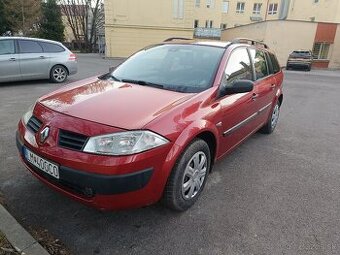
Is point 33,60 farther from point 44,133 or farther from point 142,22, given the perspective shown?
point 142,22

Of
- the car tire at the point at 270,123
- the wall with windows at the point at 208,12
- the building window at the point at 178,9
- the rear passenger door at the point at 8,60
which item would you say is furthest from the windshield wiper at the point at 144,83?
the wall with windows at the point at 208,12

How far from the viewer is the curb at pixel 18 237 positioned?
2273 millimetres

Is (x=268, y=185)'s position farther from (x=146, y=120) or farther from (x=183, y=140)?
(x=146, y=120)

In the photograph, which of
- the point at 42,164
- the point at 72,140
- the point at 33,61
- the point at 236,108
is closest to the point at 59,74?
the point at 33,61

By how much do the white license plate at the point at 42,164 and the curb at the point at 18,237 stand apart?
0.52 metres

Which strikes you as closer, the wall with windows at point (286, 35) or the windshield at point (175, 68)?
the windshield at point (175, 68)

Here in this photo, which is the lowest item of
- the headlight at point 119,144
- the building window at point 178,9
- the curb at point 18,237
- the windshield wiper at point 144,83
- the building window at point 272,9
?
the curb at point 18,237

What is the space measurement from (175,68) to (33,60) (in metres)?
7.13

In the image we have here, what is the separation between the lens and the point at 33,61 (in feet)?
29.7

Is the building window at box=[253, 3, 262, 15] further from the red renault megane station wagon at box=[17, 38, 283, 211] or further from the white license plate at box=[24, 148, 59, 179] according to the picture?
the white license plate at box=[24, 148, 59, 179]

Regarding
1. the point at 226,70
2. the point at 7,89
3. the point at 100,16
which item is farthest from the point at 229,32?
the point at 226,70

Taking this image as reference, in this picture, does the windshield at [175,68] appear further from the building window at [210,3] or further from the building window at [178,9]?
the building window at [210,3]

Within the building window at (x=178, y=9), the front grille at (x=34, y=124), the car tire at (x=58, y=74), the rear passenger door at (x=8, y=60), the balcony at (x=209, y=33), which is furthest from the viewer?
the balcony at (x=209, y=33)

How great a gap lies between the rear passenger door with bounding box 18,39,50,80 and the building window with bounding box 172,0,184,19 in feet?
65.4
